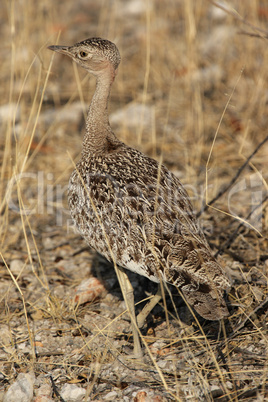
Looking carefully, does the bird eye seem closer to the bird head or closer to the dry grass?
the bird head

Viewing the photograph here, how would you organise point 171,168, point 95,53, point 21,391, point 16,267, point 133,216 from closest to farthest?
point 21,391 < point 133,216 < point 95,53 < point 16,267 < point 171,168

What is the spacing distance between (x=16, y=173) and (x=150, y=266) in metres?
1.22

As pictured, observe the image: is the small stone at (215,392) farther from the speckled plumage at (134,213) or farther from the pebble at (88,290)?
the pebble at (88,290)

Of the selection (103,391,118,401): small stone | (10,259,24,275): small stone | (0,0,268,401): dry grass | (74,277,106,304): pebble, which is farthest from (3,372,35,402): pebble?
(10,259,24,275): small stone

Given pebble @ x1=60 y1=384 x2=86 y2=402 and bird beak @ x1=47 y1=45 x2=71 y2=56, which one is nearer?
pebble @ x1=60 y1=384 x2=86 y2=402

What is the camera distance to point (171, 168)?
484cm

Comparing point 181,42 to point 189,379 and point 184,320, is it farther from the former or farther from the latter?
point 189,379

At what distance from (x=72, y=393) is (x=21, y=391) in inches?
10.5

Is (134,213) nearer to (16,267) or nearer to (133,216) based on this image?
(133,216)

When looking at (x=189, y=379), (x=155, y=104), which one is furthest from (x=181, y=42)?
(x=189, y=379)

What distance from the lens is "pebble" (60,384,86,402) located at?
2.58 meters

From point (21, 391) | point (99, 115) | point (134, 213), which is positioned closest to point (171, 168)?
point (99, 115)

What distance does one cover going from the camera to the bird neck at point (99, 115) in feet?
10.7

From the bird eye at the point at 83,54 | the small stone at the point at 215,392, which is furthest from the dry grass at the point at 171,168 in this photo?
the bird eye at the point at 83,54
